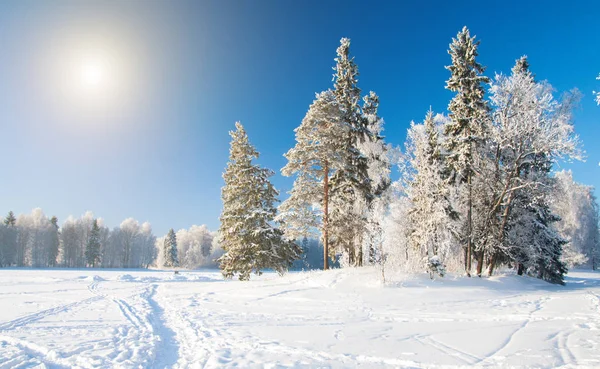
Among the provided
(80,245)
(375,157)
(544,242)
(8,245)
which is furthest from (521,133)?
(80,245)

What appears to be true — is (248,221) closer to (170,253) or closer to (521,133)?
(521,133)

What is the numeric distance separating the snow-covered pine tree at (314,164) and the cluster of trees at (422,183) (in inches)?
2.7

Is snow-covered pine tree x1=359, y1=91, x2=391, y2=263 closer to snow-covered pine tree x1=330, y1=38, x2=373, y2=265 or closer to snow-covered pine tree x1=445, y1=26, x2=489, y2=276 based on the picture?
snow-covered pine tree x1=330, y1=38, x2=373, y2=265

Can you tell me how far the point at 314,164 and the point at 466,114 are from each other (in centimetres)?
1013

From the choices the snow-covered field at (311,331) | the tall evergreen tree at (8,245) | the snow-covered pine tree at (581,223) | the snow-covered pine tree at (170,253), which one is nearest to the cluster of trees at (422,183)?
the snow-covered field at (311,331)

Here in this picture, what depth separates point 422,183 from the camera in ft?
63.6

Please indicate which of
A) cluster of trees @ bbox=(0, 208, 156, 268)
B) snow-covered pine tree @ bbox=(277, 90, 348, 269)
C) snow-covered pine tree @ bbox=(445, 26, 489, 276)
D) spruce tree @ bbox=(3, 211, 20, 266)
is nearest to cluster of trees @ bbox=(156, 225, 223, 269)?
cluster of trees @ bbox=(0, 208, 156, 268)

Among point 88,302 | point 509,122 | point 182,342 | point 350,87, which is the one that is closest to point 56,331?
point 182,342

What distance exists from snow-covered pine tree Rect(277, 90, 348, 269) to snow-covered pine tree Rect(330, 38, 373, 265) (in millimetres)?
518

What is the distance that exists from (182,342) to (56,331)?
11.6 ft

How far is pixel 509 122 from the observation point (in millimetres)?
18734

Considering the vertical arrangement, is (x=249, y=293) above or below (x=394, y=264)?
below

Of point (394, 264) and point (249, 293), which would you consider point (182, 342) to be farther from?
point (394, 264)

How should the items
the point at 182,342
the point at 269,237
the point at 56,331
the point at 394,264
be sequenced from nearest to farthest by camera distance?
1. the point at 182,342
2. the point at 56,331
3. the point at 394,264
4. the point at 269,237
